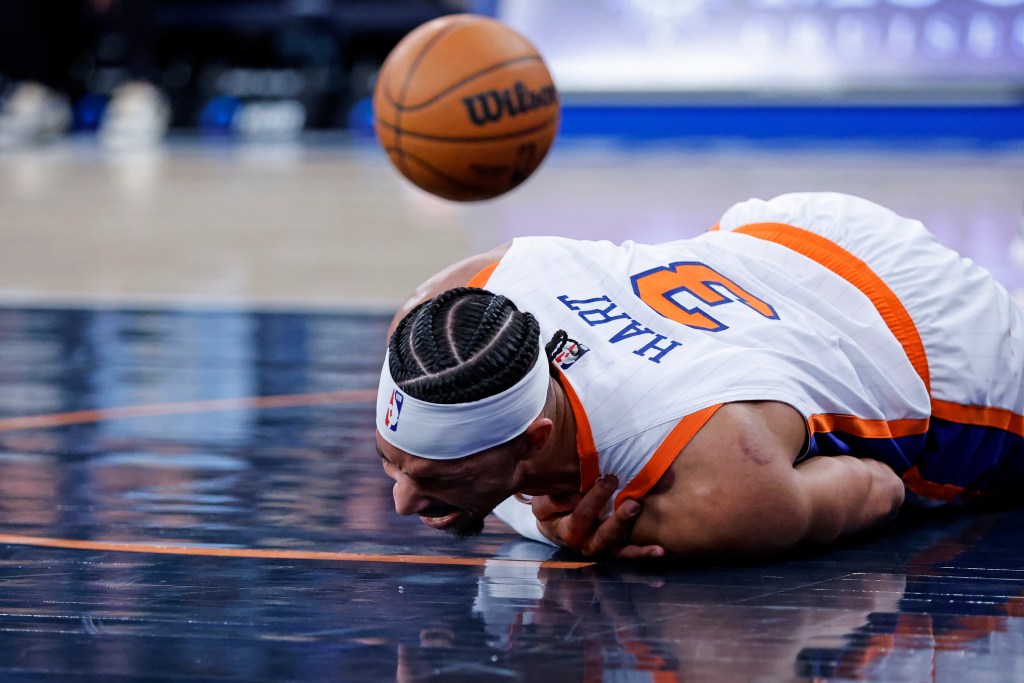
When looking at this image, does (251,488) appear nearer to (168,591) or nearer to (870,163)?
(168,591)

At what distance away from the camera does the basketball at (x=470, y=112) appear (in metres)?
4.49

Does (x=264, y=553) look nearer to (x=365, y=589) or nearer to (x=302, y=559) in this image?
(x=302, y=559)

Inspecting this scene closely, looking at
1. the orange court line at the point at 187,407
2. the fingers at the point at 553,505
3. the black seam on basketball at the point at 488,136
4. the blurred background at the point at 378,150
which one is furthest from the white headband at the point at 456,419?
the blurred background at the point at 378,150

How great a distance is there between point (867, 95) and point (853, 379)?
1394 cm

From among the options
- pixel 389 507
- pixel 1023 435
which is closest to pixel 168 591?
pixel 389 507

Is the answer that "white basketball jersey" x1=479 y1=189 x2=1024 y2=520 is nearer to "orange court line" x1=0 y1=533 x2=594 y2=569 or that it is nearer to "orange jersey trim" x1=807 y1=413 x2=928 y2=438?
"orange jersey trim" x1=807 y1=413 x2=928 y2=438

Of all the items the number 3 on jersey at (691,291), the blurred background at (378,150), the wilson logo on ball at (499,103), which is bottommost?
the blurred background at (378,150)

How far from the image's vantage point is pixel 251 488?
3.41 m

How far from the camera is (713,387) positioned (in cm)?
255

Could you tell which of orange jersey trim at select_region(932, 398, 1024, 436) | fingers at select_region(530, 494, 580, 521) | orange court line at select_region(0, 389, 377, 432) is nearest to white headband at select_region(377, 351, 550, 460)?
fingers at select_region(530, 494, 580, 521)

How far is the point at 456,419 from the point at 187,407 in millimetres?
2243

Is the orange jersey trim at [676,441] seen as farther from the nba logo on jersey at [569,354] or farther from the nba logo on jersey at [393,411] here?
the nba logo on jersey at [393,411]

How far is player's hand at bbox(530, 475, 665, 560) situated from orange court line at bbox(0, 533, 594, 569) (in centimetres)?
6

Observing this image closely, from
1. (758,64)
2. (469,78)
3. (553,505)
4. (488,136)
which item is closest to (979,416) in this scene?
(553,505)
